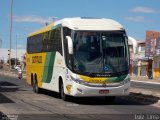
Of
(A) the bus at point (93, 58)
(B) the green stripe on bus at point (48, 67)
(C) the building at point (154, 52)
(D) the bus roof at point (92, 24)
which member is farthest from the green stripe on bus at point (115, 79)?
(C) the building at point (154, 52)

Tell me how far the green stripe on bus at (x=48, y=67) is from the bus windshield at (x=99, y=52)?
3.29m

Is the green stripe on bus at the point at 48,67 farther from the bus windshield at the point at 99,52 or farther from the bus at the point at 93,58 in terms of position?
the bus windshield at the point at 99,52

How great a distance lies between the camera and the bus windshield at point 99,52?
1894 cm

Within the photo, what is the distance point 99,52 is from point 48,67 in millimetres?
4959

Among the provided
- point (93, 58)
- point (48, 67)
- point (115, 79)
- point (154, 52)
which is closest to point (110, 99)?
point (115, 79)

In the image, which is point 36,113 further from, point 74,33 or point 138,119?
point 74,33

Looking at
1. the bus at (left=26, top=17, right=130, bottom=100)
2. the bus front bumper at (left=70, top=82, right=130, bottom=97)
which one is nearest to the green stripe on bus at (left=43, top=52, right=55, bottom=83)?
the bus at (left=26, top=17, right=130, bottom=100)

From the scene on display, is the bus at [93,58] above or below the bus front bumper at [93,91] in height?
above

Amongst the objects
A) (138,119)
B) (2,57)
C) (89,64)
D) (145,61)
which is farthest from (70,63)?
(2,57)

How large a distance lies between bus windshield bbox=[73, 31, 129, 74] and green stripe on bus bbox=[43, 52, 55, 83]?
3.29 m

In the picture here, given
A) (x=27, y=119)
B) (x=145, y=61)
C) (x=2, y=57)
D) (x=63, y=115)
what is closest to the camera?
(x=27, y=119)

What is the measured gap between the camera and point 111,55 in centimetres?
1917

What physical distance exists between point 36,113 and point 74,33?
5.10 metres

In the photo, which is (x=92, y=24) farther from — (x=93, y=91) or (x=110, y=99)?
(x=110, y=99)
